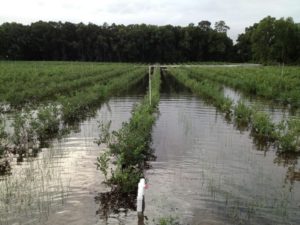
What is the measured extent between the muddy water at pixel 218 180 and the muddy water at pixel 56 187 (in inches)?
52.0

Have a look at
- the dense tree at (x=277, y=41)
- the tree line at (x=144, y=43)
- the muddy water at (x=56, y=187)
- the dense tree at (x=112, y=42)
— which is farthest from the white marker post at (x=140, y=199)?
the dense tree at (x=112, y=42)

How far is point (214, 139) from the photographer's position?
13289 millimetres

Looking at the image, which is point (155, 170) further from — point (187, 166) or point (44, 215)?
point (44, 215)

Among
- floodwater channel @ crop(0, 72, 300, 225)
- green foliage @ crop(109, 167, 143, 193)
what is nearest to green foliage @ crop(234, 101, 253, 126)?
floodwater channel @ crop(0, 72, 300, 225)

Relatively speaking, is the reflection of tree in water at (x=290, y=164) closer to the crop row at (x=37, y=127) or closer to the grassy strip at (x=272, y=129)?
the grassy strip at (x=272, y=129)

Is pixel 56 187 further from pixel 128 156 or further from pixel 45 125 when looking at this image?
pixel 45 125

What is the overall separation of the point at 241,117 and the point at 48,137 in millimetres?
8020

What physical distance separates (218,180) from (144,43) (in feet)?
307

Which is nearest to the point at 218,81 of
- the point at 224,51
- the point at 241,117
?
the point at 241,117

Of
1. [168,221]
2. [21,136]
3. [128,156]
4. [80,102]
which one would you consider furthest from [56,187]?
[80,102]

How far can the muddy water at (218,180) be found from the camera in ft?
24.1

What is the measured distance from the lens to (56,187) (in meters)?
8.53

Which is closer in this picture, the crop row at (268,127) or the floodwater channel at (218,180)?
the floodwater channel at (218,180)

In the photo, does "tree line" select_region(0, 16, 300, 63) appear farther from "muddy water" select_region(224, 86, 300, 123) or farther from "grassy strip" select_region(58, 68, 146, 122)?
"grassy strip" select_region(58, 68, 146, 122)
